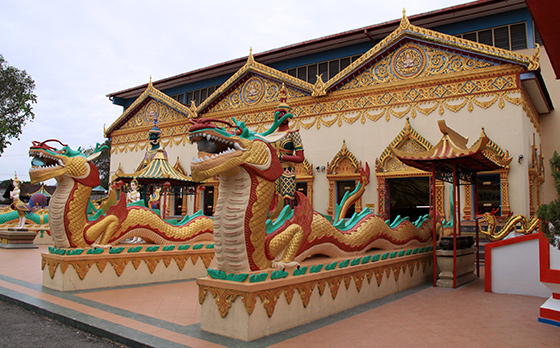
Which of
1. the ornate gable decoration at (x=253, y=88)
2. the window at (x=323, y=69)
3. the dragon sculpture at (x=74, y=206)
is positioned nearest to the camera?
the dragon sculpture at (x=74, y=206)

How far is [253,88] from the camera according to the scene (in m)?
16.3

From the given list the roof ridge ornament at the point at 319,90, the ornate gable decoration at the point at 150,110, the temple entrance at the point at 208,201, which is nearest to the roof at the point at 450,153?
the roof ridge ornament at the point at 319,90

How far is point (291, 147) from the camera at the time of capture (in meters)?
7.75

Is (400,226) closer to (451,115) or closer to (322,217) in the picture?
(322,217)

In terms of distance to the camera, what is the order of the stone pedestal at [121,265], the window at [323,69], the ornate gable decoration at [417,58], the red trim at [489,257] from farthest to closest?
1. the window at [323,69]
2. the ornate gable decoration at [417,58]
3. the red trim at [489,257]
4. the stone pedestal at [121,265]

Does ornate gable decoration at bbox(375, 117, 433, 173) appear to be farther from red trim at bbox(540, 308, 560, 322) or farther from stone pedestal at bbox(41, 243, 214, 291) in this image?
red trim at bbox(540, 308, 560, 322)

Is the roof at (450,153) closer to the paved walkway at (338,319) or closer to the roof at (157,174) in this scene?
the paved walkway at (338,319)

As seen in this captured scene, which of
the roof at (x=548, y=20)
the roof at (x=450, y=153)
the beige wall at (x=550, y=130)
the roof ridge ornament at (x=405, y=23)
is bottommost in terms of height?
the roof at (x=450, y=153)

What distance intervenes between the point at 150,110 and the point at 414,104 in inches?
497

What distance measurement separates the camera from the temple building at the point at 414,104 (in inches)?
456

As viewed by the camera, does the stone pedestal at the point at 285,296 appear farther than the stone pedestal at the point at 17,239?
No

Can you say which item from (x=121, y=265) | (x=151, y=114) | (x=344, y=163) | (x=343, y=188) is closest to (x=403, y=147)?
(x=344, y=163)

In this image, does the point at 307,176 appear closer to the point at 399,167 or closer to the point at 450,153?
the point at 399,167

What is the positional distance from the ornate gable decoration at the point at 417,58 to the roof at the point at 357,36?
2.13m
